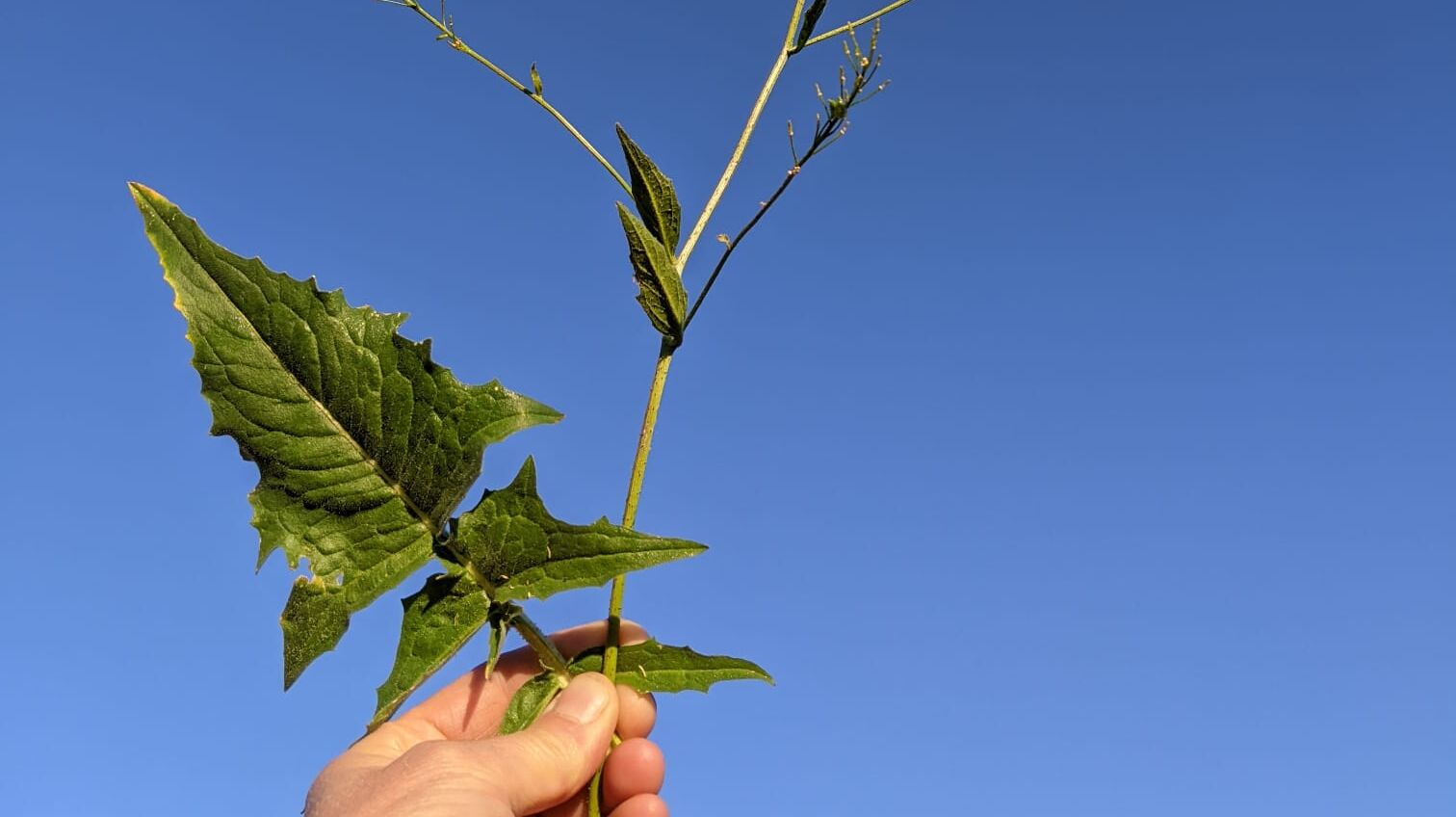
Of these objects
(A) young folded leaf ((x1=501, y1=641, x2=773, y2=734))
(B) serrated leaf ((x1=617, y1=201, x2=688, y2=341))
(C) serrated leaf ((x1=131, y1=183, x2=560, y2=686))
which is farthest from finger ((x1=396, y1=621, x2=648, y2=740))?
(B) serrated leaf ((x1=617, y1=201, x2=688, y2=341))

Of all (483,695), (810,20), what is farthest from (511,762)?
(810,20)

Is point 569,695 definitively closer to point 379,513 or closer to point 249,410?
point 379,513

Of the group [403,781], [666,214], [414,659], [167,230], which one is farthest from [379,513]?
[666,214]

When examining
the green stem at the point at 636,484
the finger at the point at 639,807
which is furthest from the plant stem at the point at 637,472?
the finger at the point at 639,807

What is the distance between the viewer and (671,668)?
9.98 feet

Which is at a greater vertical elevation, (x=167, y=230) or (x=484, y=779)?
(x=167, y=230)

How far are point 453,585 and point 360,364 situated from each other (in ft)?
2.21

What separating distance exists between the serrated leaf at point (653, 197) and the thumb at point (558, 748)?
1.31 metres

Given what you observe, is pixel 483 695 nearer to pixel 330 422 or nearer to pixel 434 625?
pixel 434 625

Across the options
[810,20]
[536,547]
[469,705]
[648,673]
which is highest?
[810,20]

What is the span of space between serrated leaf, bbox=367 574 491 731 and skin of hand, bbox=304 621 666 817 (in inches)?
9.4

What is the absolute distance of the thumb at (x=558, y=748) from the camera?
2.94m

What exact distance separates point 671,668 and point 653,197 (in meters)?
1.36

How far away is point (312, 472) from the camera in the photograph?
9.48 ft
